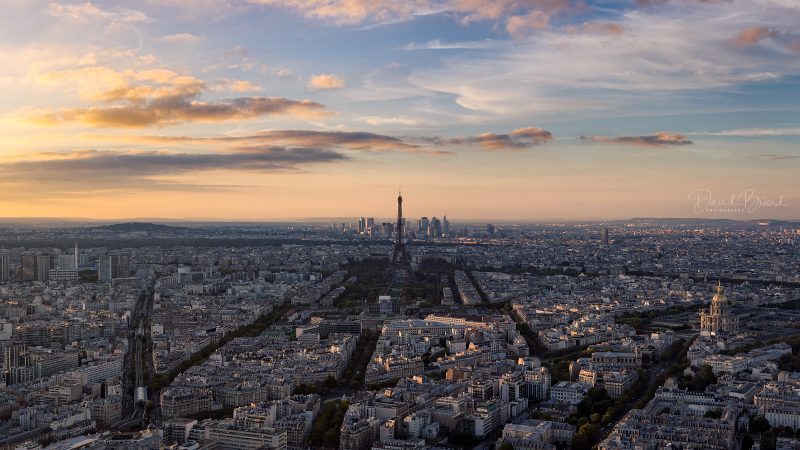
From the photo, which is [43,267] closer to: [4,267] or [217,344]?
[4,267]

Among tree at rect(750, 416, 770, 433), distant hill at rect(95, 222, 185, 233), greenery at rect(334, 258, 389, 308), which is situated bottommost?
tree at rect(750, 416, 770, 433)

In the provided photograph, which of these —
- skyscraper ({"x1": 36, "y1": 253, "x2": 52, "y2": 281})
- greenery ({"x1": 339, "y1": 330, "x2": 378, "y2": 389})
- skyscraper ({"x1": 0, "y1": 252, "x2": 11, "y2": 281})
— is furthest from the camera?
skyscraper ({"x1": 36, "y1": 253, "x2": 52, "y2": 281})

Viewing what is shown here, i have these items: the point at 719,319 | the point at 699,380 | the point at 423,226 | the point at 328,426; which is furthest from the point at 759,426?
the point at 423,226

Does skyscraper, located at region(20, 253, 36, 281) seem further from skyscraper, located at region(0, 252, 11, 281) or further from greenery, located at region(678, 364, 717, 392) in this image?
greenery, located at region(678, 364, 717, 392)

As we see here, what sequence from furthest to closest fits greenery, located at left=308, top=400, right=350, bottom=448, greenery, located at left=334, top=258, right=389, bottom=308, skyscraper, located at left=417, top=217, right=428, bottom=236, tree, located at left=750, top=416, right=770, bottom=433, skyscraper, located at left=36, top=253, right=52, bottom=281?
skyscraper, located at left=417, top=217, right=428, bottom=236, skyscraper, located at left=36, top=253, right=52, bottom=281, greenery, located at left=334, top=258, right=389, bottom=308, tree, located at left=750, top=416, right=770, bottom=433, greenery, located at left=308, top=400, right=350, bottom=448

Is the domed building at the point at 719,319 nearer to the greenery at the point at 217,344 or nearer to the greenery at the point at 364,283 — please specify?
the greenery at the point at 364,283

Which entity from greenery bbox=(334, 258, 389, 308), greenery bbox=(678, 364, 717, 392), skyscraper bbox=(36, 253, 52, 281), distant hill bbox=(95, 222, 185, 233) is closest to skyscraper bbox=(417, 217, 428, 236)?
distant hill bbox=(95, 222, 185, 233)

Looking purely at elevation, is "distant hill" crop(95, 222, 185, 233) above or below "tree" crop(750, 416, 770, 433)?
above

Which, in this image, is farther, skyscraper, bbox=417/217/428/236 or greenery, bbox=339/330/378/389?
skyscraper, bbox=417/217/428/236

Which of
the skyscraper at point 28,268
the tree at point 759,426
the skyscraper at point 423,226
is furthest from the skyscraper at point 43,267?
the skyscraper at point 423,226
